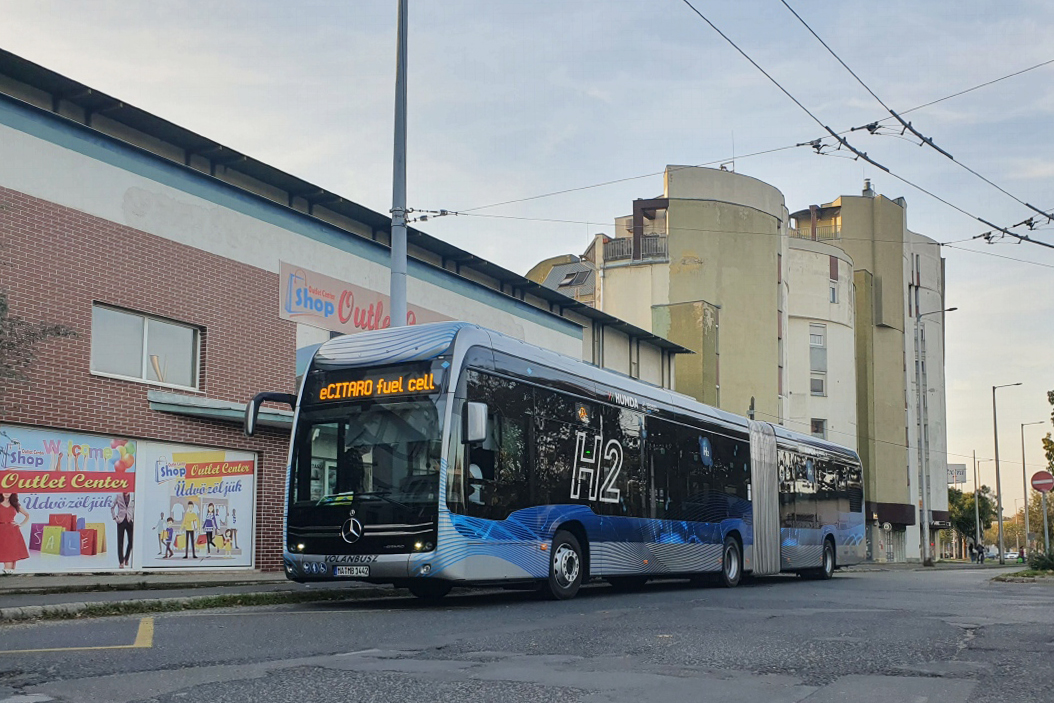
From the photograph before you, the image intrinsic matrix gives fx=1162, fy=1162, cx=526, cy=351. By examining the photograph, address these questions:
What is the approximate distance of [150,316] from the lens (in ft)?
65.5

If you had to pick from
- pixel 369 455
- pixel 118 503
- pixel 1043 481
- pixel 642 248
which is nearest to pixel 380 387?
pixel 369 455

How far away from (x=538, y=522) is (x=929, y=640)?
6083 mm

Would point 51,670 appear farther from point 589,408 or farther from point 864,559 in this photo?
point 864,559

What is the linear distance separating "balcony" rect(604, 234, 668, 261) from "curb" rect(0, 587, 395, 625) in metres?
40.1

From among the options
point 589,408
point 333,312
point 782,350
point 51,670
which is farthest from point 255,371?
point 782,350

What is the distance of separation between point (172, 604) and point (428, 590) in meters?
3.58

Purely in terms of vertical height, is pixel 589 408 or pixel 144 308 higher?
pixel 144 308

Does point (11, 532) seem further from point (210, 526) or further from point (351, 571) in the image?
point (351, 571)

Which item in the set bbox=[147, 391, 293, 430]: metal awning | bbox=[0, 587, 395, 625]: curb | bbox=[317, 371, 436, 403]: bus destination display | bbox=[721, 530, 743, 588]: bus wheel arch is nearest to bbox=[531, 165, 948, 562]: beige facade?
bbox=[721, 530, 743, 588]: bus wheel arch

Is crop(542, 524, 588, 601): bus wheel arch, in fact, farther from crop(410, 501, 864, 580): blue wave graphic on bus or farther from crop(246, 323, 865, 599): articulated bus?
crop(410, 501, 864, 580): blue wave graphic on bus

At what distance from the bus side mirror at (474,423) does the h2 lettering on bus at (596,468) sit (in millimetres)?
2964

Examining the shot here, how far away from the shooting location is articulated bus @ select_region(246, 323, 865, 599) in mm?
13094

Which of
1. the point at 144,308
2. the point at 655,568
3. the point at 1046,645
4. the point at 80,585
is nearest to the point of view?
the point at 1046,645

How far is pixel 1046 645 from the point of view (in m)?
Answer: 9.09
